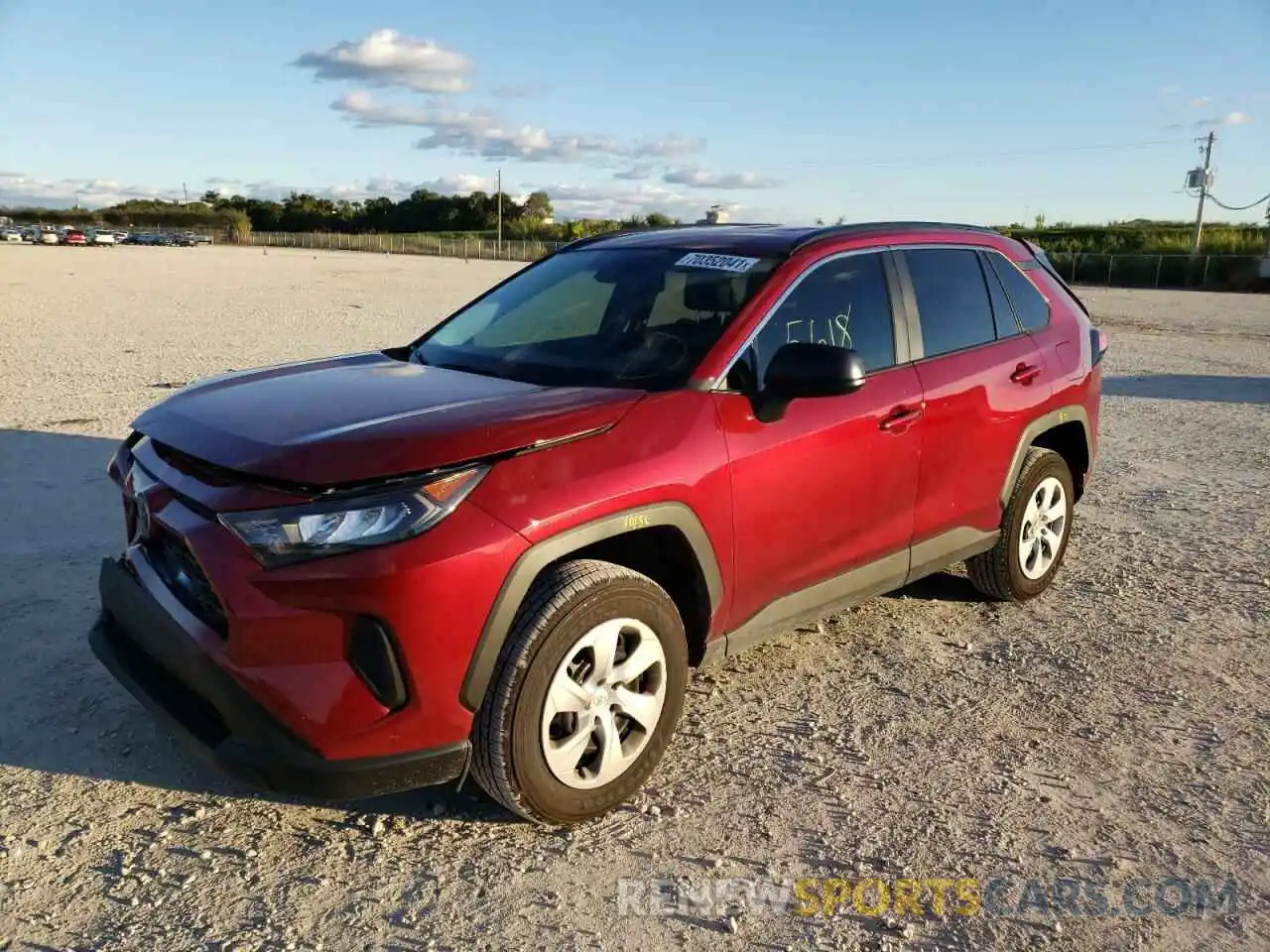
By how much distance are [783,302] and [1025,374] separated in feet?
5.23

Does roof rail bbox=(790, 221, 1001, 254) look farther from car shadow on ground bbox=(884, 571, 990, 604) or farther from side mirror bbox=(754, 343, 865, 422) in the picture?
car shadow on ground bbox=(884, 571, 990, 604)

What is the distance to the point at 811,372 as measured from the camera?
10.6 feet

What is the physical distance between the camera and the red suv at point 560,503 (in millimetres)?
2588

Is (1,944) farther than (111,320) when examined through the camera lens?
No

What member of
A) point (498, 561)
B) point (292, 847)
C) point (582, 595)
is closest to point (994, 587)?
point (582, 595)

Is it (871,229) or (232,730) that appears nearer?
(232,730)

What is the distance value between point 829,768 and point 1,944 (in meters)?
2.44

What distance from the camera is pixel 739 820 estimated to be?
308cm

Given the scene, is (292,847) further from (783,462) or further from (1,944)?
(783,462)

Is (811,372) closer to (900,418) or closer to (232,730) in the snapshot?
(900,418)

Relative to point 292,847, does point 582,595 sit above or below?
above

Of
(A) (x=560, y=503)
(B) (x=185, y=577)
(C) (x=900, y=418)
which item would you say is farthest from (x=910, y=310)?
(B) (x=185, y=577)

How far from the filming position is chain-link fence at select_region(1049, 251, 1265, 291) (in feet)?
148

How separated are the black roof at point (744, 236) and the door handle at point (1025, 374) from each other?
28.2 inches
